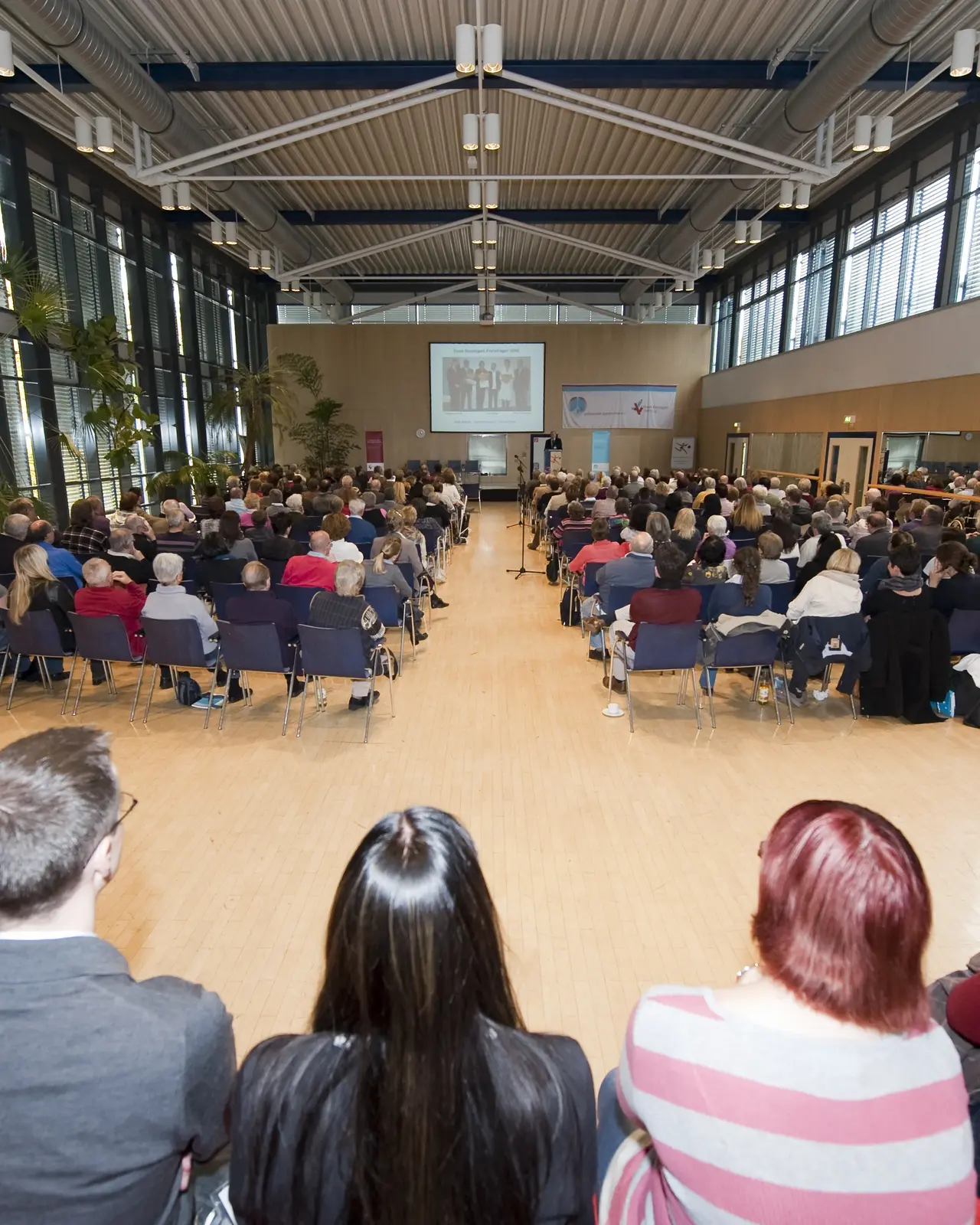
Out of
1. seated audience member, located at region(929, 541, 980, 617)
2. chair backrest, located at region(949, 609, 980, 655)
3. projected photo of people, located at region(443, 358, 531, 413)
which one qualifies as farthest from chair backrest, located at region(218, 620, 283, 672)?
projected photo of people, located at region(443, 358, 531, 413)

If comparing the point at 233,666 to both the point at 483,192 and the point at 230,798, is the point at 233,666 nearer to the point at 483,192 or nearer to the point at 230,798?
the point at 230,798

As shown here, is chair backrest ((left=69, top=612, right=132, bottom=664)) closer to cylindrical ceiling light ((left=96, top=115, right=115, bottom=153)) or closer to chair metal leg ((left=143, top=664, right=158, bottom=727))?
chair metal leg ((left=143, top=664, right=158, bottom=727))

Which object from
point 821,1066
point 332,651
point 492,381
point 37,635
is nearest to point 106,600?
point 37,635

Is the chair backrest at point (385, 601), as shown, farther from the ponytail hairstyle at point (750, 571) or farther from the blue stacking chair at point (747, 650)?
the ponytail hairstyle at point (750, 571)

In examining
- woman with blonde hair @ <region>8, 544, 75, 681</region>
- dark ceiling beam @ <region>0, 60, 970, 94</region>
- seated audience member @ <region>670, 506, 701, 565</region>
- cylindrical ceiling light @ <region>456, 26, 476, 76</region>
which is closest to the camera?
woman with blonde hair @ <region>8, 544, 75, 681</region>

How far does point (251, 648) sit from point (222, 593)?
162 cm

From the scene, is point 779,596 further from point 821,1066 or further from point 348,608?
point 821,1066

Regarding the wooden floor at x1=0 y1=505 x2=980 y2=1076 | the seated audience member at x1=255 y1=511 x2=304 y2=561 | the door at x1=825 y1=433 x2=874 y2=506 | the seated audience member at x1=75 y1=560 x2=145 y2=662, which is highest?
the door at x1=825 y1=433 x2=874 y2=506

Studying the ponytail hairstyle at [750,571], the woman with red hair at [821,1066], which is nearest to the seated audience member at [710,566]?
the ponytail hairstyle at [750,571]

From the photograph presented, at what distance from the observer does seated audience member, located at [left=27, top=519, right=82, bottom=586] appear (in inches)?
252

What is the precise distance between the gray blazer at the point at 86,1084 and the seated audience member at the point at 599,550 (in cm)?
643

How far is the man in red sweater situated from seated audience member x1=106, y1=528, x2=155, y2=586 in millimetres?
781

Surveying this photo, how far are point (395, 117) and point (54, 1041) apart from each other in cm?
1288

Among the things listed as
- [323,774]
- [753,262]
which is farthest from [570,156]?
[323,774]
